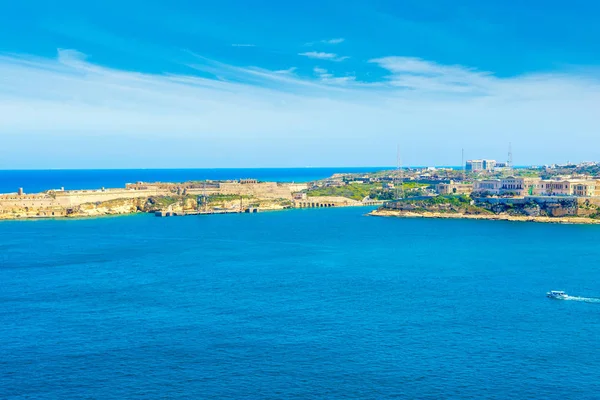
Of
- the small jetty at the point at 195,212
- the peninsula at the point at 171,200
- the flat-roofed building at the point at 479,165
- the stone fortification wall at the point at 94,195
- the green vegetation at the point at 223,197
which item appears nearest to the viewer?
the peninsula at the point at 171,200

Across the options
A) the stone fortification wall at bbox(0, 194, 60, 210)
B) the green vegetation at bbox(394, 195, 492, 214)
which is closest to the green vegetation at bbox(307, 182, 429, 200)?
the green vegetation at bbox(394, 195, 492, 214)

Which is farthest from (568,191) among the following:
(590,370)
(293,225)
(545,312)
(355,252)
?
(590,370)

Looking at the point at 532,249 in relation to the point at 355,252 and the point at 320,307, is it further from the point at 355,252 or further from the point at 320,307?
the point at 320,307

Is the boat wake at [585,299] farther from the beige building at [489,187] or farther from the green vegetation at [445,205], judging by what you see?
the beige building at [489,187]

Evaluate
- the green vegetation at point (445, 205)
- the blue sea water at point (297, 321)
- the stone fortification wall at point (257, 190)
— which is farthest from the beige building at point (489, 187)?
the blue sea water at point (297, 321)

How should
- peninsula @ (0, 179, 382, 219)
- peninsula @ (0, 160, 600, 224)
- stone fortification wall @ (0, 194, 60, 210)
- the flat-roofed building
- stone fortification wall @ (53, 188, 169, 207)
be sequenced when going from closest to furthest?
stone fortification wall @ (0, 194, 60, 210), peninsula @ (0, 160, 600, 224), peninsula @ (0, 179, 382, 219), stone fortification wall @ (53, 188, 169, 207), the flat-roofed building

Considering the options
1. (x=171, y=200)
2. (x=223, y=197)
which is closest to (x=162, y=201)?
(x=171, y=200)

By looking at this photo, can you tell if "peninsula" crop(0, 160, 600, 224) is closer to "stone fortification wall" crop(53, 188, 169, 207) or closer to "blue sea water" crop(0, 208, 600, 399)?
"stone fortification wall" crop(53, 188, 169, 207)

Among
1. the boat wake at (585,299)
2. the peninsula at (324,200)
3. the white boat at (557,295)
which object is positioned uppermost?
the peninsula at (324,200)
